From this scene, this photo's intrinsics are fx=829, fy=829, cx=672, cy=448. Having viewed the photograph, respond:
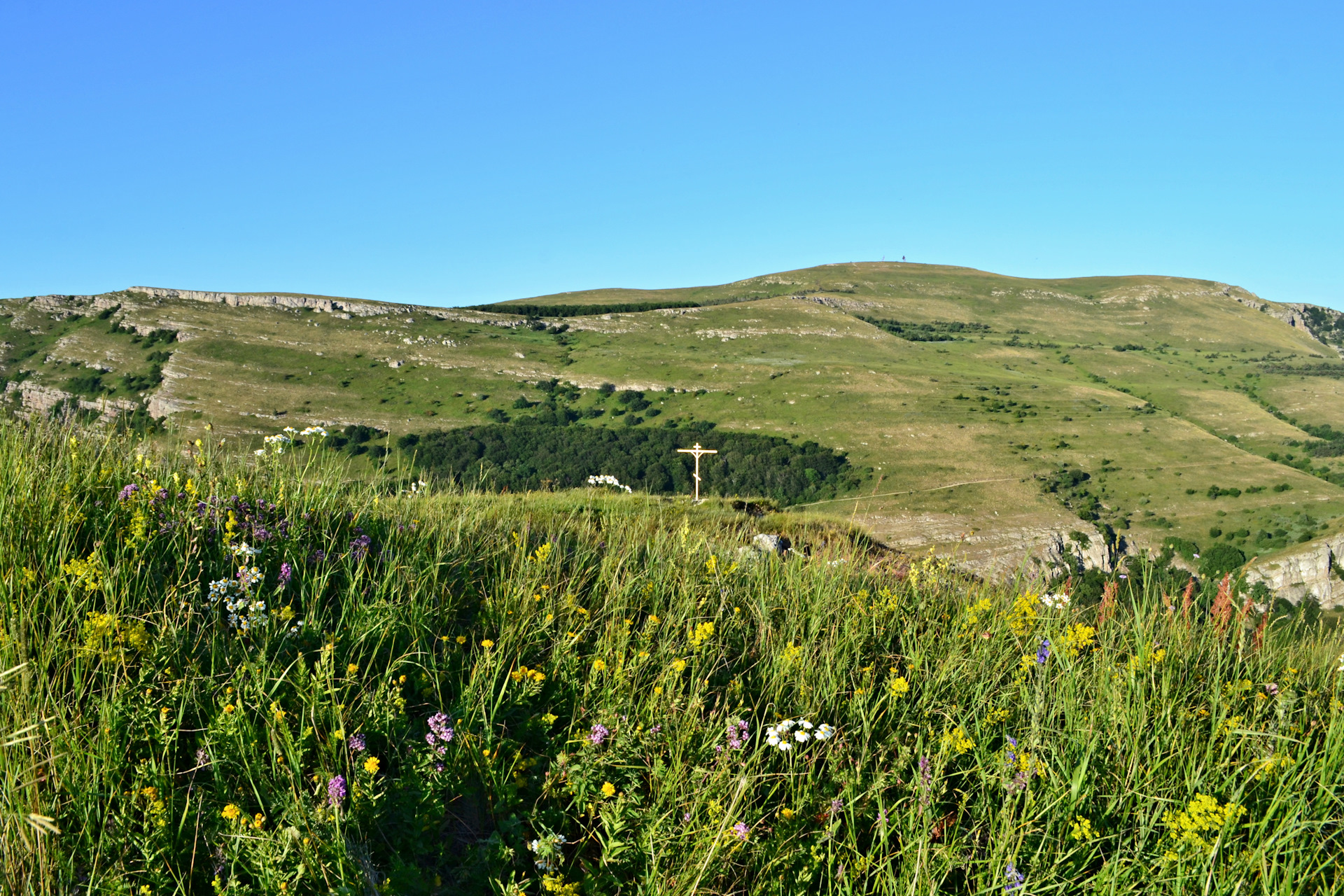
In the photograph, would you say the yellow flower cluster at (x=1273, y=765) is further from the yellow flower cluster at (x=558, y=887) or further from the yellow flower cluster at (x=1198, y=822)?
the yellow flower cluster at (x=558, y=887)

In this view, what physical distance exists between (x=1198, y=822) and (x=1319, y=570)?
96762mm

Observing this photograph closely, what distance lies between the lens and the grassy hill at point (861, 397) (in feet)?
338

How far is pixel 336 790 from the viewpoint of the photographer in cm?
259

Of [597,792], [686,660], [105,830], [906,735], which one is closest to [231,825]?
[105,830]

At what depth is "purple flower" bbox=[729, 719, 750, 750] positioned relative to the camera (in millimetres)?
3082

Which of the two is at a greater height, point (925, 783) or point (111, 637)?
point (111, 637)

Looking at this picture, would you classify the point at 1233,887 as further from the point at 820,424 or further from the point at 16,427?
the point at 820,424

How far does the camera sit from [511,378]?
161 m

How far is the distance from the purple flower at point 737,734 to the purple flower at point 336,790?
1328 millimetres

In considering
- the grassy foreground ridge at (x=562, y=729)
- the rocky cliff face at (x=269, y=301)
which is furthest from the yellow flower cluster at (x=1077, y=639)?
the rocky cliff face at (x=269, y=301)

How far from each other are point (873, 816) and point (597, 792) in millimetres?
1008

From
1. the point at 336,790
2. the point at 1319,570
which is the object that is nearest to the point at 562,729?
the point at 336,790

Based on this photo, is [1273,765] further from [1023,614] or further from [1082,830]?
[1023,614]

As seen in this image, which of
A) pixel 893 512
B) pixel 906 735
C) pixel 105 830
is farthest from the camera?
pixel 893 512
